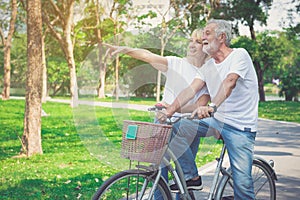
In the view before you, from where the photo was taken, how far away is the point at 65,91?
72.7 meters

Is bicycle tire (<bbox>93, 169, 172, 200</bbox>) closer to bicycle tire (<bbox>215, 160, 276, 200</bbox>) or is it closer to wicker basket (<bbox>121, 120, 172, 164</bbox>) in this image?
wicker basket (<bbox>121, 120, 172, 164</bbox>)

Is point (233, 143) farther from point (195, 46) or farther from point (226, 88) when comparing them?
point (195, 46)

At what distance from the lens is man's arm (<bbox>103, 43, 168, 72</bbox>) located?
372 cm

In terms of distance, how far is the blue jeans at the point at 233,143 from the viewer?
3.92 m

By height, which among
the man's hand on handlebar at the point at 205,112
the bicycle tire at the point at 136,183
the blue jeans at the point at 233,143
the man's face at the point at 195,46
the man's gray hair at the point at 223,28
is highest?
the man's gray hair at the point at 223,28

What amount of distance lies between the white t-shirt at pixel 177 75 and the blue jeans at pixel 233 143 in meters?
0.22

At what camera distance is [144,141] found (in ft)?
11.2

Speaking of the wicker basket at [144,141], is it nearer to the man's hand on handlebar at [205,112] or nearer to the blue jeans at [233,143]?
the man's hand on handlebar at [205,112]

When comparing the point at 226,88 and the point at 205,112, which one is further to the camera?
the point at 226,88

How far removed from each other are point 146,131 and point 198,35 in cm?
99

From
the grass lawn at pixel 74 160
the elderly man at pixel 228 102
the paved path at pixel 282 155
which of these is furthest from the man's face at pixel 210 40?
the paved path at pixel 282 155

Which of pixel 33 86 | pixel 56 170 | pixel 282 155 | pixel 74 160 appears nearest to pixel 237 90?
pixel 56 170

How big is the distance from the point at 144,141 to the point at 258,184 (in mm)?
1552

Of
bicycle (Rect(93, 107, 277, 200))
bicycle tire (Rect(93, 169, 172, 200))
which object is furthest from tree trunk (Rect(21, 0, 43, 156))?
bicycle tire (Rect(93, 169, 172, 200))
